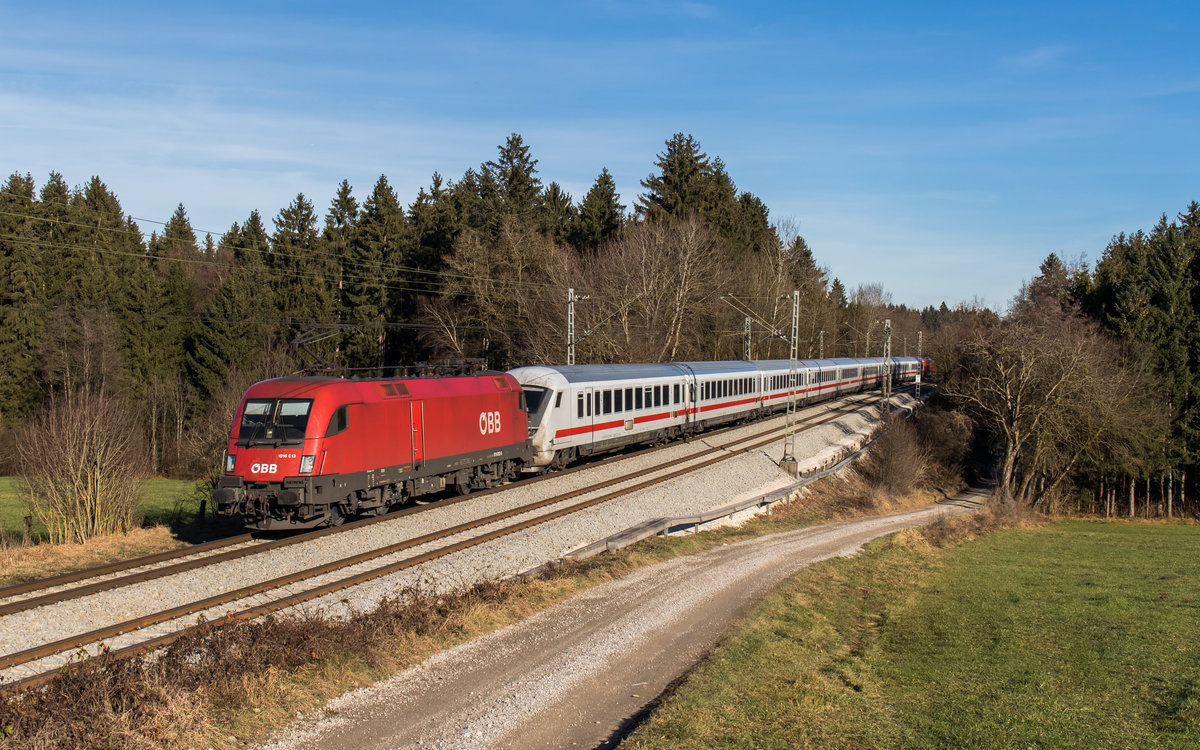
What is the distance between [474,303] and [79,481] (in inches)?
1652

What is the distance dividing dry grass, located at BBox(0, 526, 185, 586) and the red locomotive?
1.42 meters

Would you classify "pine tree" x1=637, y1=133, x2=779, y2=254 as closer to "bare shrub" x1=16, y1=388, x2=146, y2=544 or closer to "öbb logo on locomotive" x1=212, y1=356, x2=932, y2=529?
"öbb logo on locomotive" x1=212, y1=356, x2=932, y2=529

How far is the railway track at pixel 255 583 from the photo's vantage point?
9602 millimetres

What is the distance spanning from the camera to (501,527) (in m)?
17.6

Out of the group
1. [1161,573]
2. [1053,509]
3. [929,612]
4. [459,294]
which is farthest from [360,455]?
[459,294]

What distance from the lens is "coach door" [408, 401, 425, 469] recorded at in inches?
723

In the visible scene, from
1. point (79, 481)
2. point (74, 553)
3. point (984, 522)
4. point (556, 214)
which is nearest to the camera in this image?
point (74, 553)

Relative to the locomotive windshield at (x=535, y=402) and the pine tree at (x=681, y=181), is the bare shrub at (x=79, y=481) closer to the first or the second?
the locomotive windshield at (x=535, y=402)

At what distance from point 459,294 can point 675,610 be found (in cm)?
4753

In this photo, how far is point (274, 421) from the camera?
15.9 m

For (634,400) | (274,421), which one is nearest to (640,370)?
(634,400)

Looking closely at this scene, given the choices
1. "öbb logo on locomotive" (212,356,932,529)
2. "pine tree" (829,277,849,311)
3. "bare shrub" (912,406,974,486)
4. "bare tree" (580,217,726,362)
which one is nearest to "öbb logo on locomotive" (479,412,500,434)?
"öbb logo on locomotive" (212,356,932,529)

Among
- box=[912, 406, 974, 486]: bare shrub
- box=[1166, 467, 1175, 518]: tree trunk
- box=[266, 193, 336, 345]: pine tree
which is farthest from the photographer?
box=[266, 193, 336, 345]: pine tree

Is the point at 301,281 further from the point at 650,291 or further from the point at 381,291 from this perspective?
the point at 650,291
